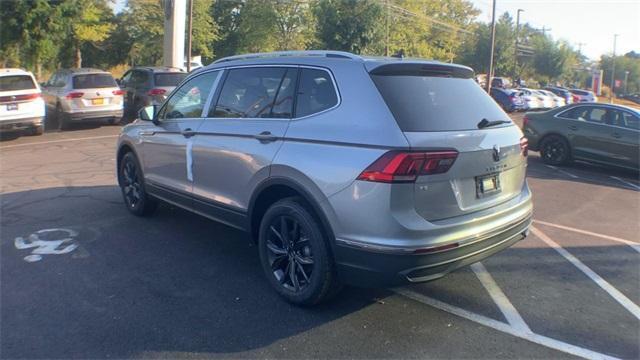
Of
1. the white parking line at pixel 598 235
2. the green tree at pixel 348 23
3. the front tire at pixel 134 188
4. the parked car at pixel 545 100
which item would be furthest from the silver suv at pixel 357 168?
the parked car at pixel 545 100

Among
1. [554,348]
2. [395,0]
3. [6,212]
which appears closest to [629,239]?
[554,348]

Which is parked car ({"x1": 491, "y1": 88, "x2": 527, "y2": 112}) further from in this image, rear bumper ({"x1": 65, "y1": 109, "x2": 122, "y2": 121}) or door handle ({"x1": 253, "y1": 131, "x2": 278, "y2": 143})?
door handle ({"x1": 253, "y1": 131, "x2": 278, "y2": 143})

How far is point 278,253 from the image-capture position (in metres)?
4.25

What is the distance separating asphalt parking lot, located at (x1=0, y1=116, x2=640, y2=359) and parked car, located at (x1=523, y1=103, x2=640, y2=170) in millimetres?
4867

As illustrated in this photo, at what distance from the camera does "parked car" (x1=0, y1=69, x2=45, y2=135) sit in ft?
42.4

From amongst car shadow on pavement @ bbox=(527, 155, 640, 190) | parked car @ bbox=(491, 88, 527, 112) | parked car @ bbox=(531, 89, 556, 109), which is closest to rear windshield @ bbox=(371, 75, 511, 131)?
car shadow on pavement @ bbox=(527, 155, 640, 190)

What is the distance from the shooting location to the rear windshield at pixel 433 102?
11.9ft

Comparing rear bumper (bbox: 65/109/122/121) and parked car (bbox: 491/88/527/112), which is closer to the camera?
rear bumper (bbox: 65/109/122/121)

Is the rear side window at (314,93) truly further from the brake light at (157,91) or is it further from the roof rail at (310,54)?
the brake light at (157,91)

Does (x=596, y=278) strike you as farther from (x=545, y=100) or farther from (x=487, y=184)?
(x=545, y=100)

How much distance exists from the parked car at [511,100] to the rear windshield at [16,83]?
1002 inches

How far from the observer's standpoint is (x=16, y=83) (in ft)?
43.4

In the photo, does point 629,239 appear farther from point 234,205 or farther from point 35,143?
point 35,143

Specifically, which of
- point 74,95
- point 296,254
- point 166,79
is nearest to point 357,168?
point 296,254
